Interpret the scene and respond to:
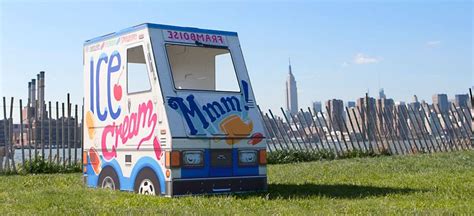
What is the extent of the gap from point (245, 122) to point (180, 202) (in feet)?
6.08

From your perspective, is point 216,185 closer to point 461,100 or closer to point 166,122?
point 166,122

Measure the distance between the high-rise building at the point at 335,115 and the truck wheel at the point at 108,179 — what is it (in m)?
11.7

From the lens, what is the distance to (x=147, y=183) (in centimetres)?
925

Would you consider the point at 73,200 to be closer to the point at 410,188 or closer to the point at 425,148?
the point at 410,188

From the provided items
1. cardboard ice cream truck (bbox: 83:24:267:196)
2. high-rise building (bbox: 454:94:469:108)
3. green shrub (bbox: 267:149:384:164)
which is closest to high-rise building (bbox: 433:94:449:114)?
high-rise building (bbox: 454:94:469:108)

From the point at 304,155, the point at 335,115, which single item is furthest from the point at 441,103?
the point at 304,155

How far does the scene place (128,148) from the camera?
962 centimetres

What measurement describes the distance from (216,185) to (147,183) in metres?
0.97

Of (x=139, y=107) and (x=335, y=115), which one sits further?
(x=335, y=115)

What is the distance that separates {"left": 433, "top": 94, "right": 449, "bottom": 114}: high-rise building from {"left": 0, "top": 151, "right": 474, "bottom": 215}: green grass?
44.9 ft

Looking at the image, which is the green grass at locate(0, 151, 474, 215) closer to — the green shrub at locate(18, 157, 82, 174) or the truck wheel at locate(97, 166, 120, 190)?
the truck wheel at locate(97, 166, 120, 190)

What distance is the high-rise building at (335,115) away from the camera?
21.1 meters

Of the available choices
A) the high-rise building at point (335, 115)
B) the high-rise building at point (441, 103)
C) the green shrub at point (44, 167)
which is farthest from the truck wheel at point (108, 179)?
the high-rise building at point (441, 103)

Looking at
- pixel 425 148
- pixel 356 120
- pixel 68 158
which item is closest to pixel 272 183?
pixel 68 158
